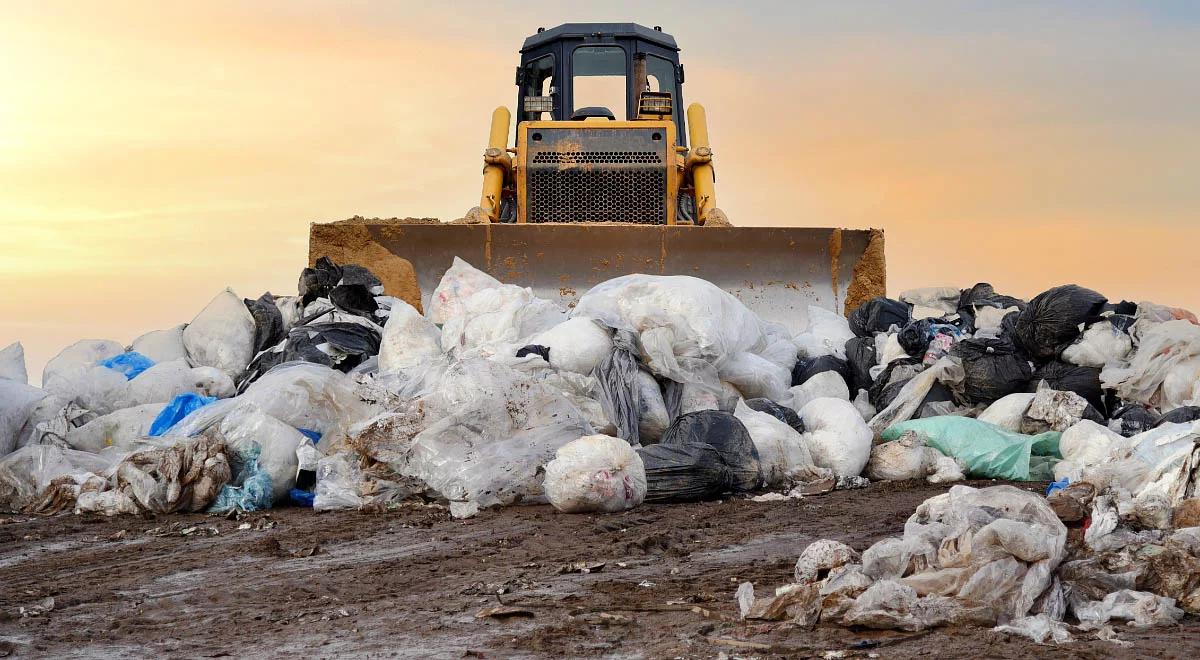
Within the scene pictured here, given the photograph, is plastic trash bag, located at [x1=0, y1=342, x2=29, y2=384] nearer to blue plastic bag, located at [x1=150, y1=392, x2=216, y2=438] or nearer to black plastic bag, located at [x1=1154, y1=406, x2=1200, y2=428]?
blue plastic bag, located at [x1=150, y1=392, x2=216, y2=438]

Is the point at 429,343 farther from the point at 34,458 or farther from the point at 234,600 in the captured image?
the point at 234,600

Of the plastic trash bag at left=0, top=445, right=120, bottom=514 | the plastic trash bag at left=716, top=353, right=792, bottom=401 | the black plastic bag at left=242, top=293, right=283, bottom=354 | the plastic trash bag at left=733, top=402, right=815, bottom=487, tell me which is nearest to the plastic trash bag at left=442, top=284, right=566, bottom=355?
the plastic trash bag at left=716, top=353, right=792, bottom=401

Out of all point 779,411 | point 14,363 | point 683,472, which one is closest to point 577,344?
point 683,472

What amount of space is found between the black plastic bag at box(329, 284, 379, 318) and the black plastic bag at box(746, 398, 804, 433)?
8.09 feet

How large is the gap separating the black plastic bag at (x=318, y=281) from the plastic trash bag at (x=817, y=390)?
2.85m

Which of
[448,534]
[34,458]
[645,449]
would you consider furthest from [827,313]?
[34,458]

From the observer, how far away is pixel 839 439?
17.3 ft

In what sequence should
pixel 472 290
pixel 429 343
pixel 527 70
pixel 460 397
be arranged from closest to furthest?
pixel 460 397 < pixel 429 343 < pixel 472 290 < pixel 527 70

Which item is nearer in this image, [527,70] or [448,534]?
[448,534]

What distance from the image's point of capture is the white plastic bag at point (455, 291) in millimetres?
6383

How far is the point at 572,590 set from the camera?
3199mm

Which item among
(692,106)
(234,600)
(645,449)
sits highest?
(692,106)

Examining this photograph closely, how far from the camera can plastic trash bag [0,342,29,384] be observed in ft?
21.2

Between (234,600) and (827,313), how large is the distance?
5.22m
